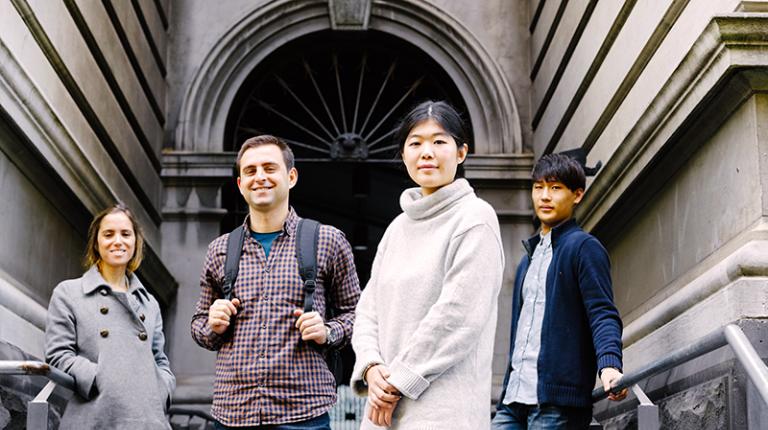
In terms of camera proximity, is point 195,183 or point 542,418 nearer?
point 542,418

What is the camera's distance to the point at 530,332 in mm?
5500

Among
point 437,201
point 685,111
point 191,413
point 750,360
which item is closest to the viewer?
point 750,360

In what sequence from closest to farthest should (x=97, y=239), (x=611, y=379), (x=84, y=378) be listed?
(x=611, y=379), (x=84, y=378), (x=97, y=239)

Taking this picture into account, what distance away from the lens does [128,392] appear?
5695 mm

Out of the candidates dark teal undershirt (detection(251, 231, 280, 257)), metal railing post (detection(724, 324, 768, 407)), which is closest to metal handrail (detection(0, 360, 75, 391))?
dark teal undershirt (detection(251, 231, 280, 257))

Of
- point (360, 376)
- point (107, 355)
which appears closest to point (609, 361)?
point (360, 376)

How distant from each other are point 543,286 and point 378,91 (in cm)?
873

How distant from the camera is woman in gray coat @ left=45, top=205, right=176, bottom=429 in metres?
5.64

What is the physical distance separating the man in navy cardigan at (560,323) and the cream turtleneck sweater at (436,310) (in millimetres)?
1035

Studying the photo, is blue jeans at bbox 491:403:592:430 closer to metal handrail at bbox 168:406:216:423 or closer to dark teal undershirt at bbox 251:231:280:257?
dark teal undershirt at bbox 251:231:280:257

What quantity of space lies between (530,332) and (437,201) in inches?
52.8

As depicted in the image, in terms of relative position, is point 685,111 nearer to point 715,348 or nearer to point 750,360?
point 715,348

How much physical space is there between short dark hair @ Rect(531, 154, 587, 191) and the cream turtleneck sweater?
131 cm

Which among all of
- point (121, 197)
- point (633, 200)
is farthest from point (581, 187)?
point (121, 197)
